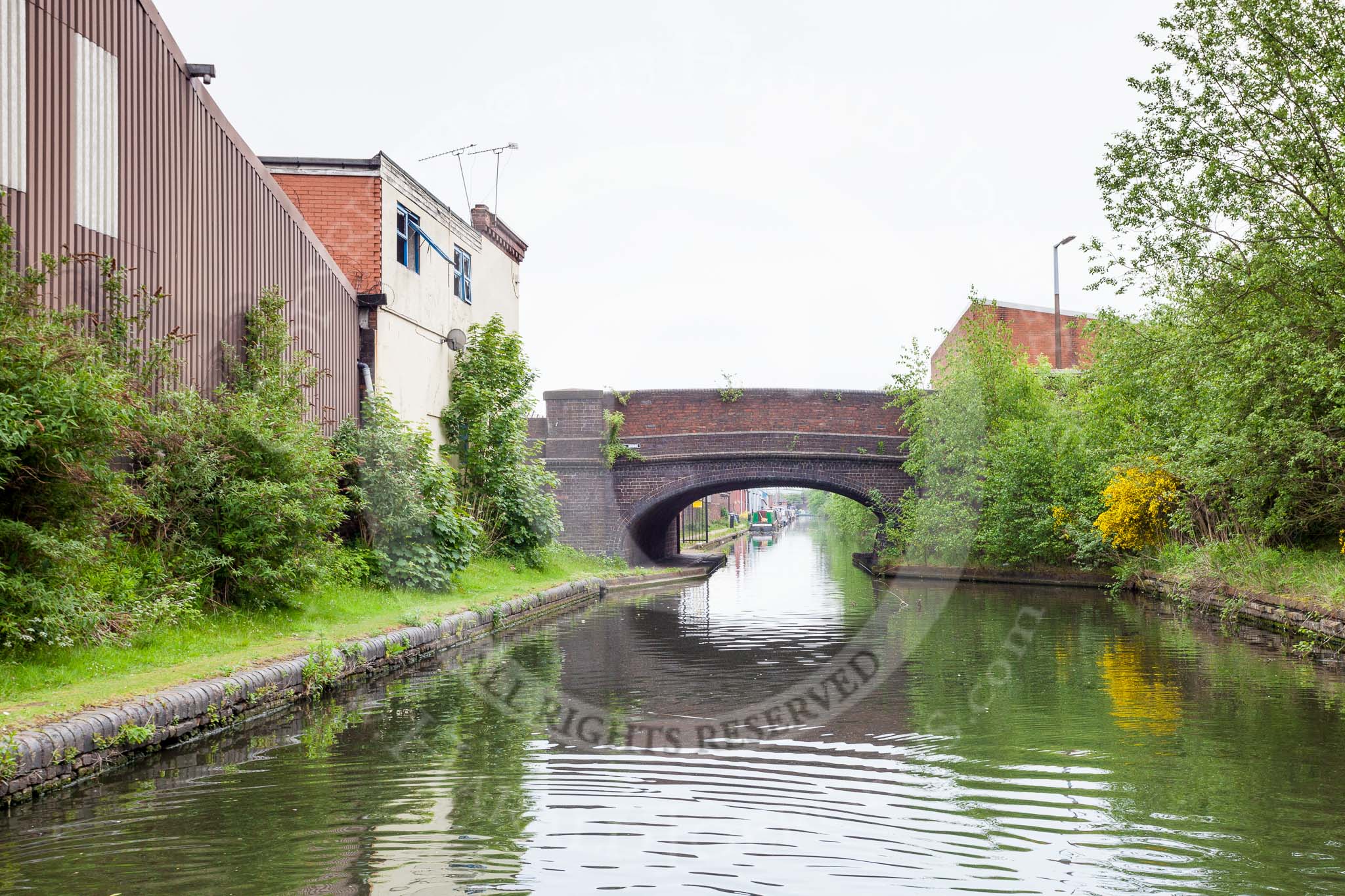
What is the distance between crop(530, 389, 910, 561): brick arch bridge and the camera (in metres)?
23.7

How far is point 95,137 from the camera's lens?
10047 mm

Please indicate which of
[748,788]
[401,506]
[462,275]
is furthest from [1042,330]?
[748,788]

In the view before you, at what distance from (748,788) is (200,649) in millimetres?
5101

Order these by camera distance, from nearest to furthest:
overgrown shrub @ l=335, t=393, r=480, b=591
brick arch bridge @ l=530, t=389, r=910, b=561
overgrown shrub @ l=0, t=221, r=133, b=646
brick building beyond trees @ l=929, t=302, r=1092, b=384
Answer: overgrown shrub @ l=0, t=221, r=133, b=646, overgrown shrub @ l=335, t=393, r=480, b=591, brick arch bridge @ l=530, t=389, r=910, b=561, brick building beyond trees @ l=929, t=302, r=1092, b=384

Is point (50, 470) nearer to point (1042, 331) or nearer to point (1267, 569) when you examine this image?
point (1267, 569)

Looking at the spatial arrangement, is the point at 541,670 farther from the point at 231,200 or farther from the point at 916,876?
the point at 231,200

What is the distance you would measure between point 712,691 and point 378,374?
32.5 feet

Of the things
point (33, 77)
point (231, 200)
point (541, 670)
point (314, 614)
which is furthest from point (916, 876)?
point (231, 200)

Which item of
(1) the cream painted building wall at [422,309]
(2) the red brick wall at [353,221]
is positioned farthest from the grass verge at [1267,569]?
(2) the red brick wall at [353,221]

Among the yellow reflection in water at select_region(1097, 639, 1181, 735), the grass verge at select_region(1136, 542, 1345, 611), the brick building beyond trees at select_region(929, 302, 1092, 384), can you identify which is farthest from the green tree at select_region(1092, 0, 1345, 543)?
the brick building beyond trees at select_region(929, 302, 1092, 384)

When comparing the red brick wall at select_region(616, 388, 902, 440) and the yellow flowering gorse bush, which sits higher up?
the red brick wall at select_region(616, 388, 902, 440)

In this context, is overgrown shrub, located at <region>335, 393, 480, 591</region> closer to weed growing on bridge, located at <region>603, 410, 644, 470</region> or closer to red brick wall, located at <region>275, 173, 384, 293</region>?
red brick wall, located at <region>275, 173, 384, 293</region>

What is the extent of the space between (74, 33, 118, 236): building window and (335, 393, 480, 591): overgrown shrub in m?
4.24

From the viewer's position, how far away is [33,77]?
926 cm
